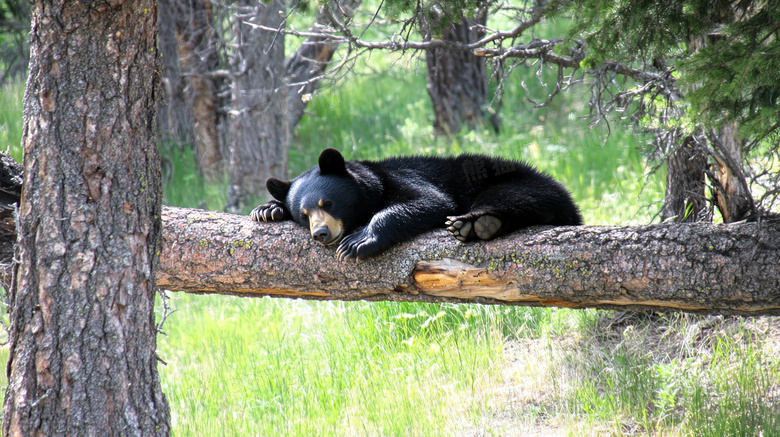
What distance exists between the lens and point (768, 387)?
3.18 m

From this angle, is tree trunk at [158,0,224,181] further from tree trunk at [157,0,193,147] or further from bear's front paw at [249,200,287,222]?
bear's front paw at [249,200,287,222]

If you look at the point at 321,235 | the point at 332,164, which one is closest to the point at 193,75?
the point at 332,164

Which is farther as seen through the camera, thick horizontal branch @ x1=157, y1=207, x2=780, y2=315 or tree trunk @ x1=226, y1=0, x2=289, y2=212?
tree trunk @ x1=226, y1=0, x2=289, y2=212

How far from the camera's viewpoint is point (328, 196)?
11.5 ft

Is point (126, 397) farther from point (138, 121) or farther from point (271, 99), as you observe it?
point (271, 99)

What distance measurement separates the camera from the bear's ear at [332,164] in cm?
365

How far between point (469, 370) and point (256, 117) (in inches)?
205

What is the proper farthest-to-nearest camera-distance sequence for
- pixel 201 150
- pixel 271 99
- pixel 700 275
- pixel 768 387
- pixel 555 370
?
pixel 201 150 < pixel 271 99 < pixel 555 370 < pixel 768 387 < pixel 700 275

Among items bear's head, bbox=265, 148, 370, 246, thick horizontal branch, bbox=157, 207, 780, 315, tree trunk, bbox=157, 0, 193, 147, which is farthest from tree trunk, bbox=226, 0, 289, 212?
thick horizontal branch, bbox=157, 207, 780, 315

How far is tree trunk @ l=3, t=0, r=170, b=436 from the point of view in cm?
212

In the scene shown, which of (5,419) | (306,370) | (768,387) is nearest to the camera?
(5,419)

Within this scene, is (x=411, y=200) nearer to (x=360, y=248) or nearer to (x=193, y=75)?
(x=360, y=248)

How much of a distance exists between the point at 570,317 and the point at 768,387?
52.7 inches

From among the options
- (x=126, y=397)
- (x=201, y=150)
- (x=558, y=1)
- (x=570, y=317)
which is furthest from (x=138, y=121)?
(x=201, y=150)
